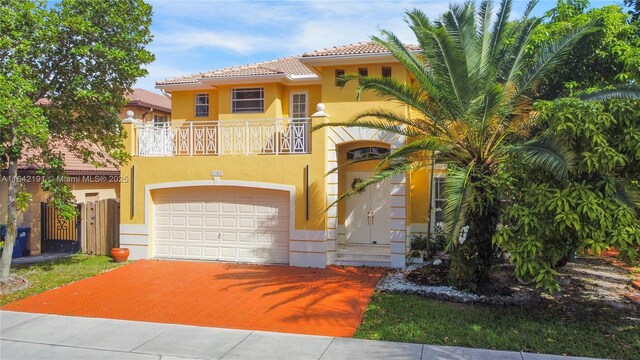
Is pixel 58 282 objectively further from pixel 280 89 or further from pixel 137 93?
pixel 137 93

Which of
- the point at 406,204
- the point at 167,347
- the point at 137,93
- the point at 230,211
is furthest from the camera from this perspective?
the point at 137,93

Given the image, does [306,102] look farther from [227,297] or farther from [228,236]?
[227,297]

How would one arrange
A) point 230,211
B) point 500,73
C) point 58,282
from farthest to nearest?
1. point 230,211
2. point 58,282
3. point 500,73

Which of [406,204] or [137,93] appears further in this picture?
[137,93]

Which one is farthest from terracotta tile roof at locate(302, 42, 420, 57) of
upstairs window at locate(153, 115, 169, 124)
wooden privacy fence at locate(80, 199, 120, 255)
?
upstairs window at locate(153, 115, 169, 124)

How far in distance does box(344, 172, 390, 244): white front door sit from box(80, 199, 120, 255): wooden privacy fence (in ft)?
25.1

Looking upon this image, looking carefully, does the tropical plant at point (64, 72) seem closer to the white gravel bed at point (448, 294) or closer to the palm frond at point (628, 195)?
the white gravel bed at point (448, 294)

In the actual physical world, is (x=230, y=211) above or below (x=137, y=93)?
below

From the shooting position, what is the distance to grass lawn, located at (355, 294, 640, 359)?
7.50m

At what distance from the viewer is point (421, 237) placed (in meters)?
14.4

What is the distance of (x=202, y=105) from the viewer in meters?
17.9

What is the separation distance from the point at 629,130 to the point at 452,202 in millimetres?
2956

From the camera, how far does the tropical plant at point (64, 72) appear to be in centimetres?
1062

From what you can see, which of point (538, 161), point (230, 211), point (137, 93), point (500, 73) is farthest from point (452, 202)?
point (137, 93)
